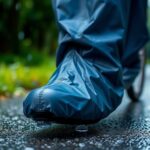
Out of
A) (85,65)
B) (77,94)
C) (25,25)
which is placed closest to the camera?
(77,94)

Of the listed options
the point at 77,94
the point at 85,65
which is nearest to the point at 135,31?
the point at 85,65

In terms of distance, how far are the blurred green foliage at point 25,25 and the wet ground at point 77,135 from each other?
40.4ft

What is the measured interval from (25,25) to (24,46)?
9.44 ft

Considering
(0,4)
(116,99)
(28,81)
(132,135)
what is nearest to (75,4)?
(116,99)

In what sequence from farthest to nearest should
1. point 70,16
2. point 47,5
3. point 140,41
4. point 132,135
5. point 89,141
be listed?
point 47,5, point 140,41, point 70,16, point 132,135, point 89,141

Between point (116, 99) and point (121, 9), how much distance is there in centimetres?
60

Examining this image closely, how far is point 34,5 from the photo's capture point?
21.2 m

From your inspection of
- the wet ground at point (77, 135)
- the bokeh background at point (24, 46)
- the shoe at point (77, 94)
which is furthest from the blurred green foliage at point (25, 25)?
the shoe at point (77, 94)

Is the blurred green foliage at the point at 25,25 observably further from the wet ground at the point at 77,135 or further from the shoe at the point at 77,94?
the shoe at the point at 77,94

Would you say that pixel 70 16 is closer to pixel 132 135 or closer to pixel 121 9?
pixel 121 9

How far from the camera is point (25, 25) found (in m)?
22.8

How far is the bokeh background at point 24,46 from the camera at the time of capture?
8195 mm

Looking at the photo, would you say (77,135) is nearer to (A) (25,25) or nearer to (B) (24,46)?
(B) (24,46)

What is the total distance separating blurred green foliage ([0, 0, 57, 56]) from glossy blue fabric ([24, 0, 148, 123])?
12462 millimetres
